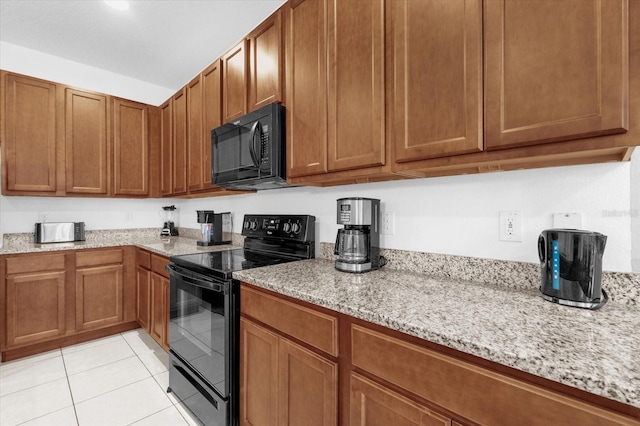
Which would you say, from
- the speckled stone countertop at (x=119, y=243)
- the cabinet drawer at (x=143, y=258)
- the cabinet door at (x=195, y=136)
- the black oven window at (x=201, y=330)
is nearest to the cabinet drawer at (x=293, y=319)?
the black oven window at (x=201, y=330)

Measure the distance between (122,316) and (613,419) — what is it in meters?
3.49

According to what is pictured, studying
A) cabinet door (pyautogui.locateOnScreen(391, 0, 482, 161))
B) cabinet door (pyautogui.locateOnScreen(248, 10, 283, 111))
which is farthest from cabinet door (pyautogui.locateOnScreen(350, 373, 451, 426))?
cabinet door (pyautogui.locateOnScreen(248, 10, 283, 111))

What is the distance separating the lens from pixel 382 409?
903mm

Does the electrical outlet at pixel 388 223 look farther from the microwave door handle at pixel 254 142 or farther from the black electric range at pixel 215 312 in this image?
the microwave door handle at pixel 254 142

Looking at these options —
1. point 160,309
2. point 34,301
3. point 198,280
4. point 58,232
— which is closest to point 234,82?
point 198,280

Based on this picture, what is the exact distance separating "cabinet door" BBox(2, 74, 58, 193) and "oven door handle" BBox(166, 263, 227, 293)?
188 centimetres

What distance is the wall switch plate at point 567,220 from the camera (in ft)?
3.49

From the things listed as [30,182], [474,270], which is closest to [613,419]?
[474,270]

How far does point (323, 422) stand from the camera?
107 centimetres

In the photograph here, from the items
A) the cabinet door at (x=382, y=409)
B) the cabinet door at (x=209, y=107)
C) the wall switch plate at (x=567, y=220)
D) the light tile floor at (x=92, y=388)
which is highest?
the cabinet door at (x=209, y=107)

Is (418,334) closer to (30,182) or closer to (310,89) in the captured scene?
(310,89)

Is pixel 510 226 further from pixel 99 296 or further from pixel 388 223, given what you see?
pixel 99 296

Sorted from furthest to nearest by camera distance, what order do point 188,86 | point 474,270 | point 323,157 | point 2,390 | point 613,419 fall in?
point 188,86, point 2,390, point 323,157, point 474,270, point 613,419

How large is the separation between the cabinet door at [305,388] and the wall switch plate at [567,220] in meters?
0.99
